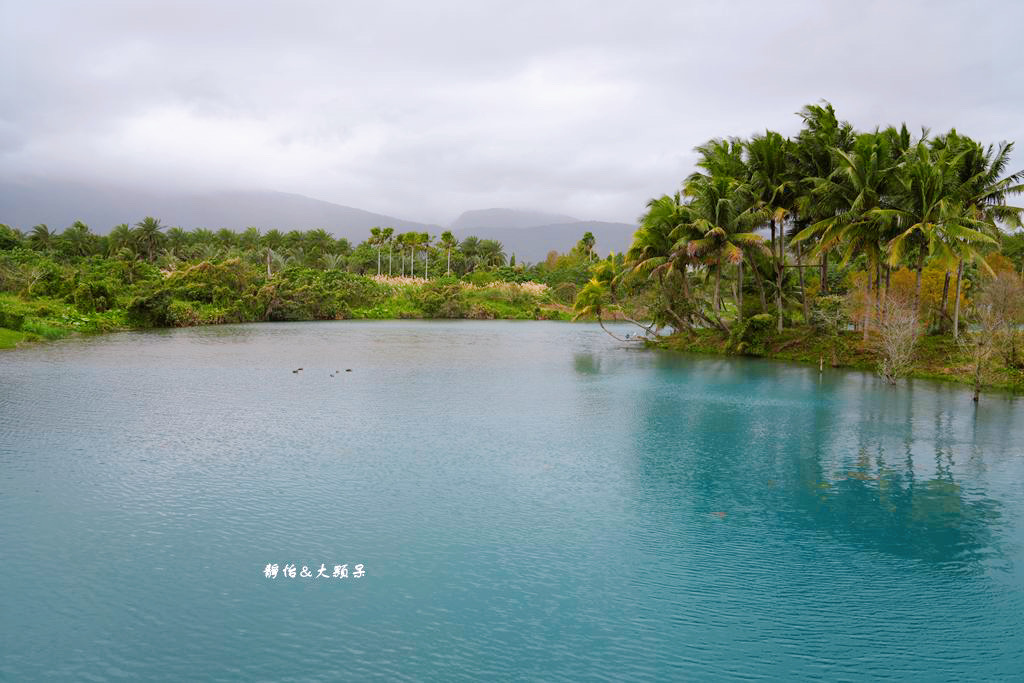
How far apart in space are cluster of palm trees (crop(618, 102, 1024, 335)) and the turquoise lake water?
9.90 metres

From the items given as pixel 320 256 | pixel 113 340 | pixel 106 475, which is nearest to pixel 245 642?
pixel 106 475

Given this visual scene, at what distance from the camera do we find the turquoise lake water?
8094mm

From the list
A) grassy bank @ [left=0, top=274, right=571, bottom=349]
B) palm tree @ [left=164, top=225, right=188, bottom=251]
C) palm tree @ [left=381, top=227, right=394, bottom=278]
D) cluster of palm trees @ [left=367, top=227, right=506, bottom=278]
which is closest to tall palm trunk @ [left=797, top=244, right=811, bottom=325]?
grassy bank @ [left=0, top=274, right=571, bottom=349]

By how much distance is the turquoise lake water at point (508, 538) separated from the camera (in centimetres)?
809

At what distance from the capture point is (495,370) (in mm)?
32500

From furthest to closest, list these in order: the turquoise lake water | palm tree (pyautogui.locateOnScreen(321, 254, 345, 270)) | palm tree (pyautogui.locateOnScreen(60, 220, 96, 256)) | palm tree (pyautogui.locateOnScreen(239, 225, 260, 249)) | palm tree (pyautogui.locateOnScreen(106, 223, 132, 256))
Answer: palm tree (pyautogui.locateOnScreen(239, 225, 260, 249))
palm tree (pyautogui.locateOnScreen(321, 254, 345, 270))
palm tree (pyautogui.locateOnScreen(106, 223, 132, 256))
palm tree (pyautogui.locateOnScreen(60, 220, 96, 256))
the turquoise lake water

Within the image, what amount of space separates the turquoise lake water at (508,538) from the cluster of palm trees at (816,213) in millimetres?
9896

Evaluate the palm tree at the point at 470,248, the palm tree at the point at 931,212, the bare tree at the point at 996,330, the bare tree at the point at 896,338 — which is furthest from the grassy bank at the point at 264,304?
the bare tree at the point at 996,330

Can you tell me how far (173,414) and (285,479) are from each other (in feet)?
27.2

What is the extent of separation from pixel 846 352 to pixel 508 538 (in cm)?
2759

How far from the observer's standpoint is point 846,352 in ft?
110

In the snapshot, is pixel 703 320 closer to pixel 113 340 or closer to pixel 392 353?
pixel 392 353

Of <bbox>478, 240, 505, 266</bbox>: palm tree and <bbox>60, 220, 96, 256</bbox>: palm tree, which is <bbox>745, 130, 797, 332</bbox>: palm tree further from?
<bbox>60, 220, 96, 256</bbox>: palm tree

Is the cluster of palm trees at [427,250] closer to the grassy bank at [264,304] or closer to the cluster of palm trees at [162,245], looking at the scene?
the cluster of palm trees at [162,245]
